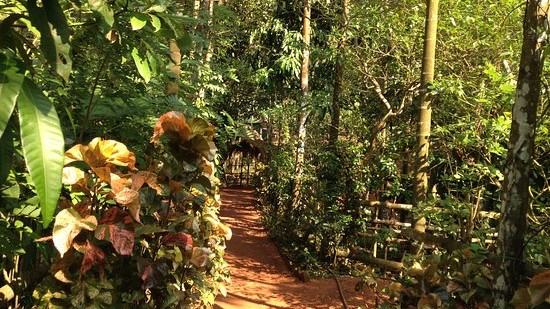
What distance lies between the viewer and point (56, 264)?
1820 millimetres

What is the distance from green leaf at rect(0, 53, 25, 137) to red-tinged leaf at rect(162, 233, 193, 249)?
1347 mm

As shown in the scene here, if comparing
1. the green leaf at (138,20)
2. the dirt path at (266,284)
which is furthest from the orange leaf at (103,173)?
the dirt path at (266,284)

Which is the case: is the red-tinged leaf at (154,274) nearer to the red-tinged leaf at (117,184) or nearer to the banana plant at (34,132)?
the red-tinged leaf at (117,184)

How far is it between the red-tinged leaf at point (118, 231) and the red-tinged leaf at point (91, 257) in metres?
0.07

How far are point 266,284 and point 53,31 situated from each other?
305 inches

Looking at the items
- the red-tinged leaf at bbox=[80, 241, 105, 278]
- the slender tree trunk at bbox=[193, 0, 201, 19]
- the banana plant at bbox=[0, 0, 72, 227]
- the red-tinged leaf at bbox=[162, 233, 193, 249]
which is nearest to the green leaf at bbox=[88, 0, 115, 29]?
the banana plant at bbox=[0, 0, 72, 227]

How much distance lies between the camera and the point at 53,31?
1089 mm

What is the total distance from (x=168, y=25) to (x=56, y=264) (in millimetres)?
1028

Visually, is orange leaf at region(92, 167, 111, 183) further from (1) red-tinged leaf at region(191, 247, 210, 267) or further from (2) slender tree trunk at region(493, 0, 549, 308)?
(2) slender tree trunk at region(493, 0, 549, 308)

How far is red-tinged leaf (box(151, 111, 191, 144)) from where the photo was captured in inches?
84.4

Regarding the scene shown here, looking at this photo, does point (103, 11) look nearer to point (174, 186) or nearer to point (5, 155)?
point (5, 155)

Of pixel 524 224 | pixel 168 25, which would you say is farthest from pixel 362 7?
pixel 168 25

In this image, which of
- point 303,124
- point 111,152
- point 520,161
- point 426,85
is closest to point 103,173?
point 111,152

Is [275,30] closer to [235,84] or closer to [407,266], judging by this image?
[235,84]
